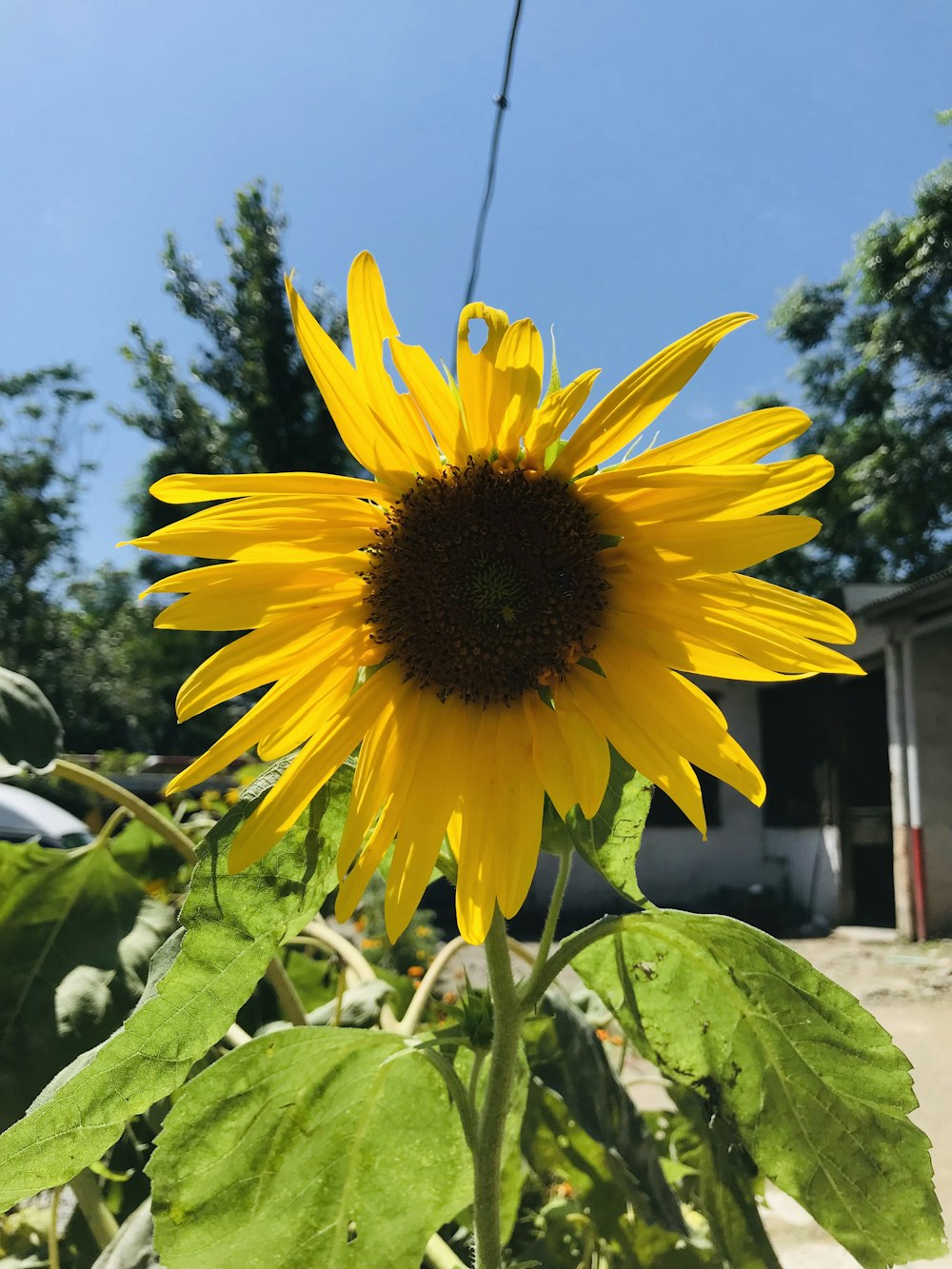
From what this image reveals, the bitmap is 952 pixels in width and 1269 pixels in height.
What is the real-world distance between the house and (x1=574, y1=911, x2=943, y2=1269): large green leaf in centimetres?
648

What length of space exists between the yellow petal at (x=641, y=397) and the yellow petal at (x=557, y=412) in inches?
0.7

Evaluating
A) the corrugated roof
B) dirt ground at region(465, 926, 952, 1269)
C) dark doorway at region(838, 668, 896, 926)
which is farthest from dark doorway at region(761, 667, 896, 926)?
the corrugated roof

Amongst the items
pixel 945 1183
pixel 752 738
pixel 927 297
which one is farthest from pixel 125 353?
pixel 945 1183

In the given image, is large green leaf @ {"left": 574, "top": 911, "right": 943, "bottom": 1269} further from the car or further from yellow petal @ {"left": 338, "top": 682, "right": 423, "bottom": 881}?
the car

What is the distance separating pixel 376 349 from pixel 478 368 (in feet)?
0.21

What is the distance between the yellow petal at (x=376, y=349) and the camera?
535mm

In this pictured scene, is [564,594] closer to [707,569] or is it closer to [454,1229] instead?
[707,569]

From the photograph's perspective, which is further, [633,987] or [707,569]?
[633,987]

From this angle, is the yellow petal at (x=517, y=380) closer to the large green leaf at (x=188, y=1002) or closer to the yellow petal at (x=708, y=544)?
the yellow petal at (x=708, y=544)

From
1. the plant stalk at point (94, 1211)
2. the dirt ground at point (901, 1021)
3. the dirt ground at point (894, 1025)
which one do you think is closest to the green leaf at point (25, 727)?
the plant stalk at point (94, 1211)

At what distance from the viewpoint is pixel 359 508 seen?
0.63 metres

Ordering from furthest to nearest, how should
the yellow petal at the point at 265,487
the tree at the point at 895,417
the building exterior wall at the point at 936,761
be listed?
the tree at the point at 895,417
the building exterior wall at the point at 936,761
the yellow petal at the point at 265,487

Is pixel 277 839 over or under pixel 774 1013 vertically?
over

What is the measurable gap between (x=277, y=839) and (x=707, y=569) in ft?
0.97
